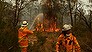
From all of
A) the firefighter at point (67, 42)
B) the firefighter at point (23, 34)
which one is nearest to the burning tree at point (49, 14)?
the firefighter at point (23, 34)

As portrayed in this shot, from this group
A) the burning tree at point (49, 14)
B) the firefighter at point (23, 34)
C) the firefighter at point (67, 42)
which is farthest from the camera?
the burning tree at point (49, 14)

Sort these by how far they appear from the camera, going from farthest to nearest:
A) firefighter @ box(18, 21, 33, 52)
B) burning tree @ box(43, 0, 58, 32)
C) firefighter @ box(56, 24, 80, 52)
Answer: burning tree @ box(43, 0, 58, 32) → firefighter @ box(18, 21, 33, 52) → firefighter @ box(56, 24, 80, 52)

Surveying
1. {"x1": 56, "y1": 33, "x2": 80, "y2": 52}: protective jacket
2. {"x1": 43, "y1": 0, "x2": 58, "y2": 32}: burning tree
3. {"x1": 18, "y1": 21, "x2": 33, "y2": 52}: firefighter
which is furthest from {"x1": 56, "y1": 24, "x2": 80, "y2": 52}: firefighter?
{"x1": 43, "y1": 0, "x2": 58, "y2": 32}: burning tree

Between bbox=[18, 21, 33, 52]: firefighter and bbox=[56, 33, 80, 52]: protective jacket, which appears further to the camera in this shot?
bbox=[18, 21, 33, 52]: firefighter

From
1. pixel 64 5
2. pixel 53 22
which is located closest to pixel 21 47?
pixel 53 22

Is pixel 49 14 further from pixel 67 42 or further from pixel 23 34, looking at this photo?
pixel 67 42

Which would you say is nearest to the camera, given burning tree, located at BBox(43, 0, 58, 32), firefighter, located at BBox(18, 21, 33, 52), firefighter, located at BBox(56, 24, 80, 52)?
firefighter, located at BBox(56, 24, 80, 52)

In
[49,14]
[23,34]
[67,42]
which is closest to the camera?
[67,42]

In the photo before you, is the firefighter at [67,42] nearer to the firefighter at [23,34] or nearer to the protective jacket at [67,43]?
the protective jacket at [67,43]

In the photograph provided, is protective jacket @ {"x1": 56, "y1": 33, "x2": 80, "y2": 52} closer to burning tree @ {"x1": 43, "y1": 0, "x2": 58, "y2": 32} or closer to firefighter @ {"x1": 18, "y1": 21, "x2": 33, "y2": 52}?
firefighter @ {"x1": 18, "y1": 21, "x2": 33, "y2": 52}

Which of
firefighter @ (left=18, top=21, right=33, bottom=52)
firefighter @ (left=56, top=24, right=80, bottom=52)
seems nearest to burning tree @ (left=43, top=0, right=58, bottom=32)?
firefighter @ (left=18, top=21, right=33, bottom=52)

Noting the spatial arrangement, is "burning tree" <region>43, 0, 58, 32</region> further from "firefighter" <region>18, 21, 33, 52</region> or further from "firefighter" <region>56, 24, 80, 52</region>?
"firefighter" <region>56, 24, 80, 52</region>

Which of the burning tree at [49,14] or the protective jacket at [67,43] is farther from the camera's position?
the burning tree at [49,14]

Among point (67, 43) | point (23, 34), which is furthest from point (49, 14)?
point (67, 43)
